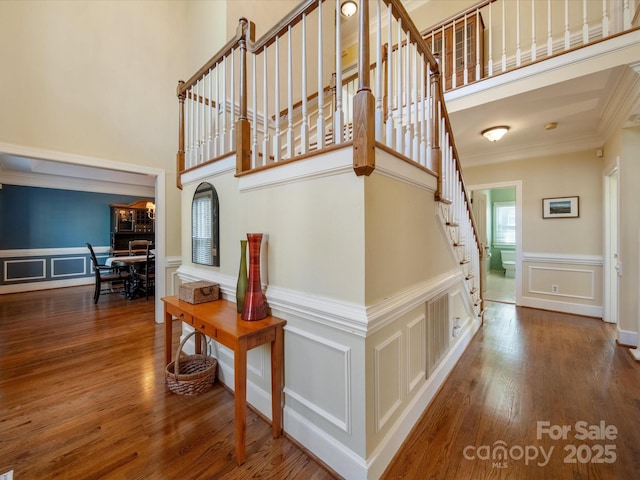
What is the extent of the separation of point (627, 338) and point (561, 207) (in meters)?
1.95

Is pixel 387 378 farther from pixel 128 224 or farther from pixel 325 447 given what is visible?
pixel 128 224

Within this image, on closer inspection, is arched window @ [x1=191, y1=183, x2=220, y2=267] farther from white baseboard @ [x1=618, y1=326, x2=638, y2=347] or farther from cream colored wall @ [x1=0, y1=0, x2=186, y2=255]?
white baseboard @ [x1=618, y1=326, x2=638, y2=347]

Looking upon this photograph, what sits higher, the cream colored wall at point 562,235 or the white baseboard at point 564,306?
the cream colored wall at point 562,235

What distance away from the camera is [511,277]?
7023 mm

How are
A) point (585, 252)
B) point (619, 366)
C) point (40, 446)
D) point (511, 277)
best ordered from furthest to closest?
point (511, 277)
point (585, 252)
point (619, 366)
point (40, 446)

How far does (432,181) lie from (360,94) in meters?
1.02

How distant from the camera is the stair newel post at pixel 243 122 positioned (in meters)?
A: 1.83

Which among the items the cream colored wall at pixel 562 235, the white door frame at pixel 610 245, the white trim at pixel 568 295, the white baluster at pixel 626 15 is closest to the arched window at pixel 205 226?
the white baluster at pixel 626 15

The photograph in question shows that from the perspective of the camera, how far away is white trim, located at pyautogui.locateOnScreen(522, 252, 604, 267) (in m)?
3.69

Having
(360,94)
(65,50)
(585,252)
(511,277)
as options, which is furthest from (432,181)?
(511,277)

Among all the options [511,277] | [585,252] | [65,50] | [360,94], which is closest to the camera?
[360,94]

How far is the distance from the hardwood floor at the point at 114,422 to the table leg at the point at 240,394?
0.32ft

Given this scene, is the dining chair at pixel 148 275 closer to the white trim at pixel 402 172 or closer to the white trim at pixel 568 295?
the white trim at pixel 402 172

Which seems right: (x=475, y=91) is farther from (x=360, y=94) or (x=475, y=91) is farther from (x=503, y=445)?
(x=503, y=445)
